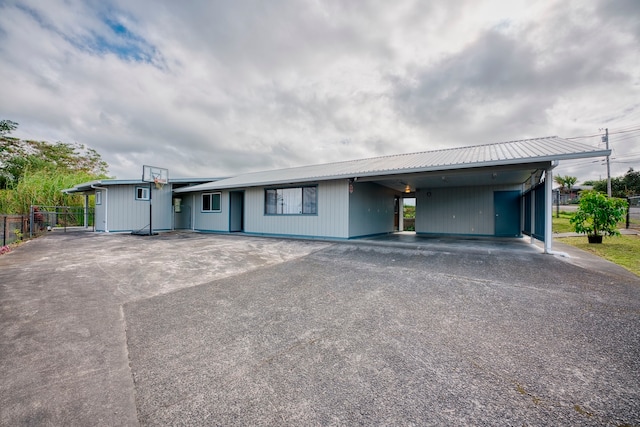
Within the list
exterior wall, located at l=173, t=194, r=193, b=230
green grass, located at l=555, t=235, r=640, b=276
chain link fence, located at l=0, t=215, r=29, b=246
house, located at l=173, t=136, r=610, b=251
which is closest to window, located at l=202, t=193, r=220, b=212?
house, located at l=173, t=136, r=610, b=251

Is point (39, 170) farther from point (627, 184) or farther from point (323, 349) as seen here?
point (627, 184)

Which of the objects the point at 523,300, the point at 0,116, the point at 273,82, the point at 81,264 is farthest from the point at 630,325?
the point at 0,116

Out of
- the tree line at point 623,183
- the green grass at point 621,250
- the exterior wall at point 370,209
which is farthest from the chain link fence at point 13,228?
the tree line at point 623,183

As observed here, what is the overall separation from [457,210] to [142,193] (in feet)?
53.8

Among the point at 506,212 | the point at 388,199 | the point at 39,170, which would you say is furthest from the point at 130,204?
the point at 506,212

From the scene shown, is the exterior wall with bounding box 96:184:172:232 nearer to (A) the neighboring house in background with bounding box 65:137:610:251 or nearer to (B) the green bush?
(A) the neighboring house in background with bounding box 65:137:610:251

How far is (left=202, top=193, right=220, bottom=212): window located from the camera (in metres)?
14.1

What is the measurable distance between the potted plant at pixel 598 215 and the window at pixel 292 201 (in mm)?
9373

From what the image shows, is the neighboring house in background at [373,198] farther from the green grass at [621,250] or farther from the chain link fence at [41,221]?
the chain link fence at [41,221]

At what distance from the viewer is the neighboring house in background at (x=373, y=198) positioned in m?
7.77

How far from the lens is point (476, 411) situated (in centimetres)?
158

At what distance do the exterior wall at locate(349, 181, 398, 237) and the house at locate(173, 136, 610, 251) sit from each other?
39 mm

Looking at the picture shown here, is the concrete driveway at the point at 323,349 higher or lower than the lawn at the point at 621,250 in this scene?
lower

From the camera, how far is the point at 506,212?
11.4m
